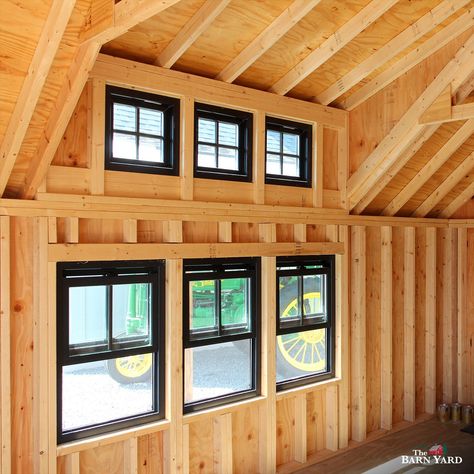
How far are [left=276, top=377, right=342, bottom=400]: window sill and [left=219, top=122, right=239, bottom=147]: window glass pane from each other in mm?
2354

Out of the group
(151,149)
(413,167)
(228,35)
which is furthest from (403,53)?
(151,149)

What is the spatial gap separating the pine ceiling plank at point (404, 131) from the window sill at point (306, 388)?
5.94 feet

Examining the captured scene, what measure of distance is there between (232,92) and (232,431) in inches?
116

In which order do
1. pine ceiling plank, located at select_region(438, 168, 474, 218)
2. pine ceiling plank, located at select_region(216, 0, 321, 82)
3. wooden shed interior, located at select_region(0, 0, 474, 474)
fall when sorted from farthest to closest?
pine ceiling plank, located at select_region(438, 168, 474, 218)
pine ceiling plank, located at select_region(216, 0, 321, 82)
wooden shed interior, located at select_region(0, 0, 474, 474)

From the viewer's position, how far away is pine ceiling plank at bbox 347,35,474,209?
162 inches

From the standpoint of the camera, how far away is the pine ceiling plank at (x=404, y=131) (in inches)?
162

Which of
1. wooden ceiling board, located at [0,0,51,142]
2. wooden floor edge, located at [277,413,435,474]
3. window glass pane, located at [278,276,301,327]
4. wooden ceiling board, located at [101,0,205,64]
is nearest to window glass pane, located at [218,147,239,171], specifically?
wooden ceiling board, located at [101,0,205,64]

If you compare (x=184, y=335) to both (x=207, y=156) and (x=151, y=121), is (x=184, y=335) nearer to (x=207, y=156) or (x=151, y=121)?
(x=207, y=156)

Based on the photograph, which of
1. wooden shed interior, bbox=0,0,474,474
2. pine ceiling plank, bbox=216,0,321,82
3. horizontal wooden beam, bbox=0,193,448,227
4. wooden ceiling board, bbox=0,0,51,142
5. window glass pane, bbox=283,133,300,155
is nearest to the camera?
wooden ceiling board, bbox=0,0,51,142

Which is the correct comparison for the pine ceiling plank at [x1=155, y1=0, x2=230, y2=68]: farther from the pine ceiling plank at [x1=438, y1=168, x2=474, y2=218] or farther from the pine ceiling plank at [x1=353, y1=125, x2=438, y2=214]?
the pine ceiling plank at [x1=438, y1=168, x2=474, y2=218]

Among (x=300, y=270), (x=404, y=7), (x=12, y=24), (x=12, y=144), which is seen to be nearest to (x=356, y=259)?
(x=300, y=270)

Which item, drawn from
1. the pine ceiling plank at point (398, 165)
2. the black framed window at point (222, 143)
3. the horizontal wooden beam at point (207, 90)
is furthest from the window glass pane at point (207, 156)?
the pine ceiling plank at point (398, 165)

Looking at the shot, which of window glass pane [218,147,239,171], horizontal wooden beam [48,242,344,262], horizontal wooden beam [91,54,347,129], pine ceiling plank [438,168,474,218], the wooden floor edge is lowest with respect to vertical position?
the wooden floor edge

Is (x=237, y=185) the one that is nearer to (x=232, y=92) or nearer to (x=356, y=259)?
(x=232, y=92)
